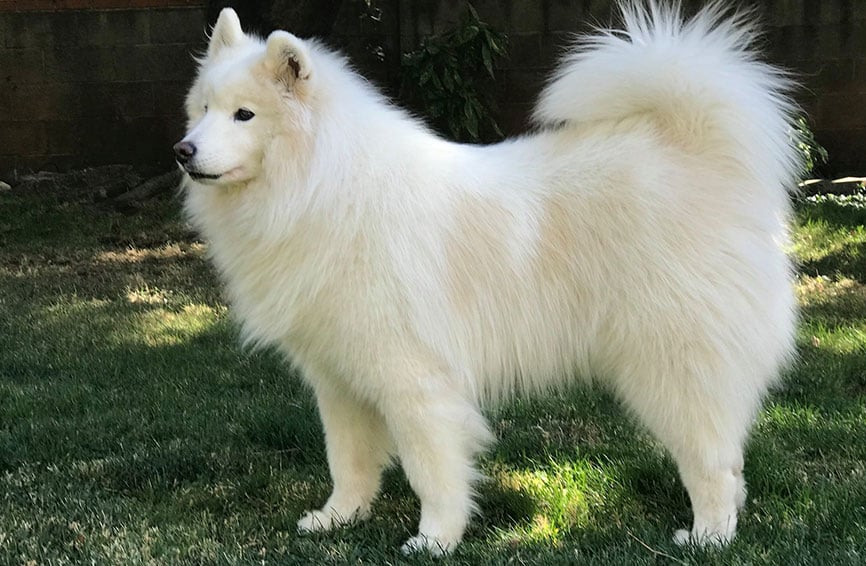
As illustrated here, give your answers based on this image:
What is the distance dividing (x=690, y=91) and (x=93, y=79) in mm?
7341

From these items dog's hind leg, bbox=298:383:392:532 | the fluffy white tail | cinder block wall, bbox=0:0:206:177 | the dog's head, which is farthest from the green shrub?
the dog's head

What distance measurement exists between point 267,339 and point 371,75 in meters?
6.11

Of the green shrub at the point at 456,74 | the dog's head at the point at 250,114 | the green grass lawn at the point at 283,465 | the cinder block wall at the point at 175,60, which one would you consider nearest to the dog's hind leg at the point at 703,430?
the green grass lawn at the point at 283,465

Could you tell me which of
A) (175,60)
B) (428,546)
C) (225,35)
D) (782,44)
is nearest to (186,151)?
(225,35)

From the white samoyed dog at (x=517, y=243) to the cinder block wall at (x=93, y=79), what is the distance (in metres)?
6.18

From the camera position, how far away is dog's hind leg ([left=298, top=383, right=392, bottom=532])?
2816mm

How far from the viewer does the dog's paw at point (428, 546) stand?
99.8 inches

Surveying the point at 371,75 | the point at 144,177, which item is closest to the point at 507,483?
the point at 371,75

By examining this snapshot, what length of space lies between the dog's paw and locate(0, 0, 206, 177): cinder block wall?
675 centimetres

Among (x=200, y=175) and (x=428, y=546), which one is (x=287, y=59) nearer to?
(x=200, y=175)

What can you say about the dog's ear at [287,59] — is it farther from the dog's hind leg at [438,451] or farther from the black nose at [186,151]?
the dog's hind leg at [438,451]

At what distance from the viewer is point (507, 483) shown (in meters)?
2.99

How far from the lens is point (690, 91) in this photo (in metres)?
2.56

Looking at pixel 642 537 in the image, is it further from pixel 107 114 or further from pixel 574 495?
pixel 107 114
